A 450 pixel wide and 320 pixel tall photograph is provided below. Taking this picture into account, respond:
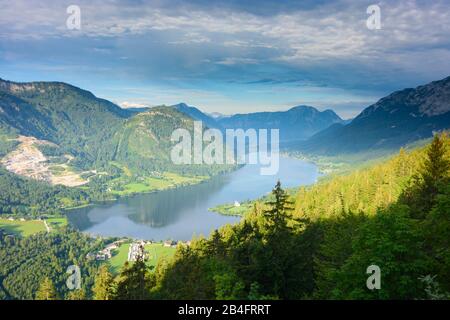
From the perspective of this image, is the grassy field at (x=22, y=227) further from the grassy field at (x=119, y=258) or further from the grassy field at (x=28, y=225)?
the grassy field at (x=119, y=258)

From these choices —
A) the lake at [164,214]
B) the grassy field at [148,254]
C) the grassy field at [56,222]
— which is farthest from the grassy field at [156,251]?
the grassy field at [56,222]

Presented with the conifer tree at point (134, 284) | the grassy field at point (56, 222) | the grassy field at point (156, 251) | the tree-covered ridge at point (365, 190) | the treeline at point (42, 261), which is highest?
the tree-covered ridge at point (365, 190)

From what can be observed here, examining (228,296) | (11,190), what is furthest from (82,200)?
(228,296)

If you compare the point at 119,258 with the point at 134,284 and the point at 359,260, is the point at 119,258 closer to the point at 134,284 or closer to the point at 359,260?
the point at 134,284

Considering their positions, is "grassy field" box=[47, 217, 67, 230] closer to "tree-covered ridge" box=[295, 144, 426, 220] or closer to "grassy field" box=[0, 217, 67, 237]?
"grassy field" box=[0, 217, 67, 237]
